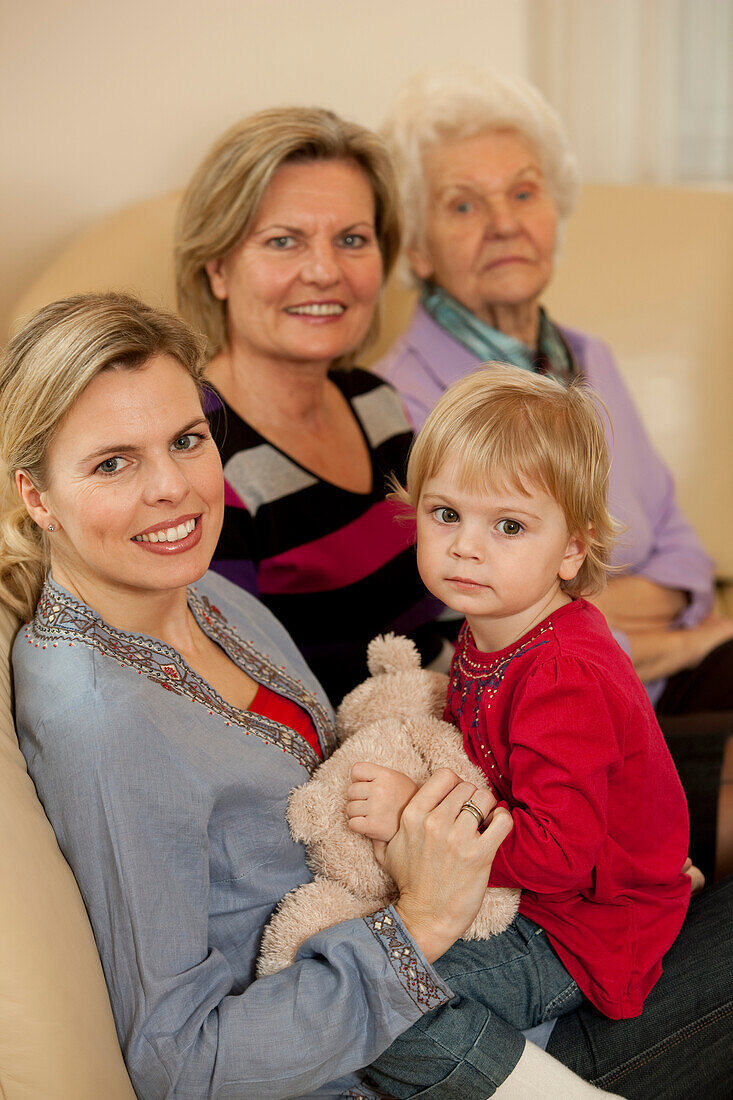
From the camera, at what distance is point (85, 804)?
2.85ft

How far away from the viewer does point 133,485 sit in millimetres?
921

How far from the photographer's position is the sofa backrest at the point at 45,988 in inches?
31.3

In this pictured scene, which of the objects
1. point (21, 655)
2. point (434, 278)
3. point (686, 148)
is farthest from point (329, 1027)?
point (686, 148)

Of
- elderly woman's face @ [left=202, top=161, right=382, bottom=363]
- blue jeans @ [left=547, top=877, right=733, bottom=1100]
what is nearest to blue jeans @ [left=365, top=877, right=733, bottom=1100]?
blue jeans @ [left=547, top=877, right=733, bottom=1100]

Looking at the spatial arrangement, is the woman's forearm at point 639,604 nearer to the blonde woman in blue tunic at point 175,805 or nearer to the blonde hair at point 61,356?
the blonde woman in blue tunic at point 175,805

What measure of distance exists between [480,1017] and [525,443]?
0.56m

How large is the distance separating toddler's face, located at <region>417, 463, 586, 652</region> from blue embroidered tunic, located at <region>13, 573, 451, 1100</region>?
26 cm

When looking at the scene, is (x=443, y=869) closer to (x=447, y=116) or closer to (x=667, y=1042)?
(x=667, y=1042)

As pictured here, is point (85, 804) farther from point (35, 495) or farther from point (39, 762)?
point (35, 495)

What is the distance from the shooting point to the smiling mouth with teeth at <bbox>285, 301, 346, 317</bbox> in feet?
5.13

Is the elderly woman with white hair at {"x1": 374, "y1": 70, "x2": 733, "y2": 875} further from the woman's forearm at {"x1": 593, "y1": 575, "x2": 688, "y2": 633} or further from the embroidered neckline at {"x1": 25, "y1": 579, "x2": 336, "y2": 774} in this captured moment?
the embroidered neckline at {"x1": 25, "y1": 579, "x2": 336, "y2": 774}

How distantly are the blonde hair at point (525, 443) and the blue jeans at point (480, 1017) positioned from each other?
16.8 inches

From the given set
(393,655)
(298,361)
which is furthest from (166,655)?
(298,361)

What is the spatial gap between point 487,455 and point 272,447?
1.99 feet
